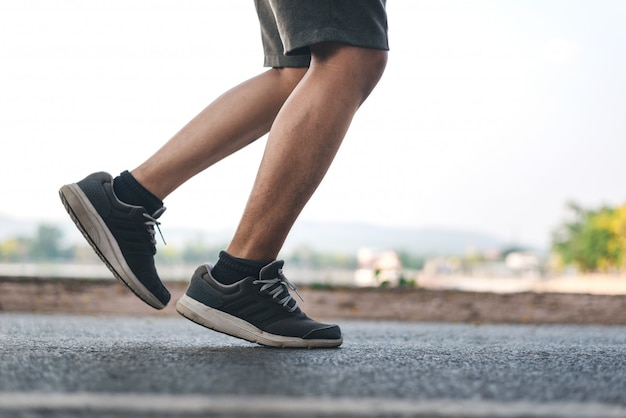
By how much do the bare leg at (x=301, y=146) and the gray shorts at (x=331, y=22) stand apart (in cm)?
3

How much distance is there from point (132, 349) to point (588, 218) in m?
60.3

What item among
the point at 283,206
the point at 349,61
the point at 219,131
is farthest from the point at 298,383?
the point at 219,131

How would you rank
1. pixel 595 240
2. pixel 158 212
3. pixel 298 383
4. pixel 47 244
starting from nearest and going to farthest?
pixel 298 383 → pixel 158 212 → pixel 595 240 → pixel 47 244

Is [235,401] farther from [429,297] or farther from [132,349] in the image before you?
[429,297]

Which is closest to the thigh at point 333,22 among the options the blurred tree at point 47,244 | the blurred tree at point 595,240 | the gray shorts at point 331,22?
the gray shorts at point 331,22

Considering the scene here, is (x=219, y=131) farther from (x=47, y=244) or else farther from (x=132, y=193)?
(x=47, y=244)

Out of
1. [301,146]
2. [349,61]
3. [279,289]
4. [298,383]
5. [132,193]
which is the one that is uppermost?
[349,61]

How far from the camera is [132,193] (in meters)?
1.91

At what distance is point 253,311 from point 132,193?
44 centimetres

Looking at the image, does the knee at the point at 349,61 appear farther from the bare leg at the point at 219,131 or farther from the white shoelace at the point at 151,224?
the white shoelace at the point at 151,224

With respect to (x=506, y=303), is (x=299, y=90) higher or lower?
higher

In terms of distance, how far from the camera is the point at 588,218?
58.1 metres

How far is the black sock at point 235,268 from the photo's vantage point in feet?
5.74

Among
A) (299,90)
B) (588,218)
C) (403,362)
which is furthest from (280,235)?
(588,218)
